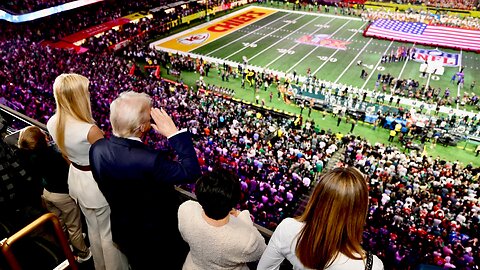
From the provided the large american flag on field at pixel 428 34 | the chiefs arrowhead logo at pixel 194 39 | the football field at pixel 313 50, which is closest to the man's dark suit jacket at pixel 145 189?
the football field at pixel 313 50

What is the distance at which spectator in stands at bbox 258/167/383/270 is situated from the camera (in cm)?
221

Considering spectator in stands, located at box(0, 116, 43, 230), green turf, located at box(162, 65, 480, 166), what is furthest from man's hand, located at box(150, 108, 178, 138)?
green turf, located at box(162, 65, 480, 166)

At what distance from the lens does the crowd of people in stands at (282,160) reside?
1058cm

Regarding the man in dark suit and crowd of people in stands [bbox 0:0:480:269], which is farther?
crowd of people in stands [bbox 0:0:480:269]

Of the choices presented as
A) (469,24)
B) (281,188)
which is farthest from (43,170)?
(469,24)

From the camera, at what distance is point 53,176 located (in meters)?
3.94

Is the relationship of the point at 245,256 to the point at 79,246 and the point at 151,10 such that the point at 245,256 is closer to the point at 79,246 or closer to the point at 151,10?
the point at 79,246

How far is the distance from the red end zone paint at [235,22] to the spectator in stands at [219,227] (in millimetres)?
38163

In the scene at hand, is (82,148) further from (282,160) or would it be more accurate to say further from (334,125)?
(334,125)

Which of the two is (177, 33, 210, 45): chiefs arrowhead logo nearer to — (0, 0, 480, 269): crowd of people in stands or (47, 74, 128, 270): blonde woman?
(0, 0, 480, 269): crowd of people in stands

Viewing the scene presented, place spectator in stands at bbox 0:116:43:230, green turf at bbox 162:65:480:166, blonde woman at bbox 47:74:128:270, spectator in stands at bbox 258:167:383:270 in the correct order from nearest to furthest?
spectator in stands at bbox 258:167:383:270
spectator in stands at bbox 0:116:43:230
blonde woman at bbox 47:74:128:270
green turf at bbox 162:65:480:166

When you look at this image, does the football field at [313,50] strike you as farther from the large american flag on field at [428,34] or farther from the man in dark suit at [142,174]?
the man in dark suit at [142,174]

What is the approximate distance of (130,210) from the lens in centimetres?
300

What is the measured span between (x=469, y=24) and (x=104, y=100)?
40.0 meters
